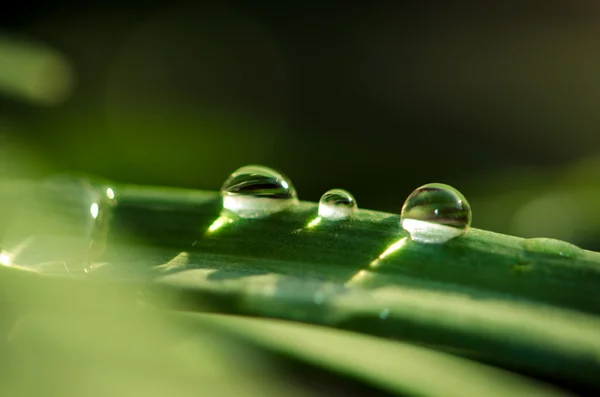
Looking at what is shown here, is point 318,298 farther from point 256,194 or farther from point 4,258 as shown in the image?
point 4,258

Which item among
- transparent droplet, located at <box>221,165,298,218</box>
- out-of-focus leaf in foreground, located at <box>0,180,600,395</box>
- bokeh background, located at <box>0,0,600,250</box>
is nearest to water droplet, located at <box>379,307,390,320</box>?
out-of-focus leaf in foreground, located at <box>0,180,600,395</box>

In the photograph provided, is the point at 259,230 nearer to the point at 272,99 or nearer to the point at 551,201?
the point at 551,201

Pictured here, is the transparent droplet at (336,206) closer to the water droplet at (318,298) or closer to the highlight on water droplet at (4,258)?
the water droplet at (318,298)

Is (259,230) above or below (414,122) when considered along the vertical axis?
below

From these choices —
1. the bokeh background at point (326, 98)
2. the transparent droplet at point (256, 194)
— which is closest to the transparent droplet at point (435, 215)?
the transparent droplet at point (256, 194)

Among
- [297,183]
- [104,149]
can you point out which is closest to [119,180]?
[104,149]

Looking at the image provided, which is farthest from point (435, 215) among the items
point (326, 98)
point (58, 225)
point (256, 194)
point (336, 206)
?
point (326, 98)

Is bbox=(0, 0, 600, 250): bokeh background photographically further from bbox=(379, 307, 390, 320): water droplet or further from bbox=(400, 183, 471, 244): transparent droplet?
bbox=(379, 307, 390, 320): water droplet
